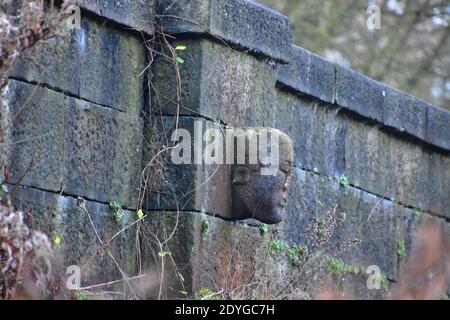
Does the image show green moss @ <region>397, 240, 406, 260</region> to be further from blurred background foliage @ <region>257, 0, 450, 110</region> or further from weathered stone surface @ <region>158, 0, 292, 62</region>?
blurred background foliage @ <region>257, 0, 450, 110</region>

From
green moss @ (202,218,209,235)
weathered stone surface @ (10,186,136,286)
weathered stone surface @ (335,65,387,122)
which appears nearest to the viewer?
weathered stone surface @ (10,186,136,286)

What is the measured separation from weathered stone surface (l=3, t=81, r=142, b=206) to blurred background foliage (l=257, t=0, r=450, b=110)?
762 centimetres

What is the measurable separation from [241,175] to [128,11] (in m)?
1.02

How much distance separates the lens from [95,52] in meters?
5.96

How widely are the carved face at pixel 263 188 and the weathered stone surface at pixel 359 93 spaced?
1676 mm

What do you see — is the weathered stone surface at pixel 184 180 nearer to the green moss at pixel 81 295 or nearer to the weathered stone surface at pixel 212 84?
the weathered stone surface at pixel 212 84

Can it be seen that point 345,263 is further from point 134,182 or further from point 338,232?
point 134,182

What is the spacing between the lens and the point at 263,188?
6.37 meters

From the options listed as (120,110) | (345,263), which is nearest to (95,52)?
(120,110)

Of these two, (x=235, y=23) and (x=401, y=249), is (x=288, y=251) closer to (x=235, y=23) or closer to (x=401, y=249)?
(x=235, y=23)

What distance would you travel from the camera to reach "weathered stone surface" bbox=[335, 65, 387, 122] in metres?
8.04

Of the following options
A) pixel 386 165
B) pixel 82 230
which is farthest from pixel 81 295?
pixel 386 165

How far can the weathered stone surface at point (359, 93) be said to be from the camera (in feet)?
26.4

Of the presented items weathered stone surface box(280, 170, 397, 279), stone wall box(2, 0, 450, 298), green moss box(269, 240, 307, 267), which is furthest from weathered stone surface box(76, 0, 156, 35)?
weathered stone surface box(280, 170, 397, 279)
